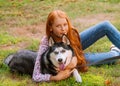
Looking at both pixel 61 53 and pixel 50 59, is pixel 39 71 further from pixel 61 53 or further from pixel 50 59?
pixel 61 53

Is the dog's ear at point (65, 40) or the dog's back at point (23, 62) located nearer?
the dog's ear at point (65, 40)

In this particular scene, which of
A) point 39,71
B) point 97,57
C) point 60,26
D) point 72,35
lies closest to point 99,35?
point 97,57

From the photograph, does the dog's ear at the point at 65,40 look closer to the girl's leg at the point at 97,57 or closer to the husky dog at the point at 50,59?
→ the husky dog at the point at 50,59

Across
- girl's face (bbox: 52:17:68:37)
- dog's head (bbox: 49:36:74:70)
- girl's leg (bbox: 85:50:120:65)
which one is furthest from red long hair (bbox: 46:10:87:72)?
girl's leg (bbox: 85:50:120:65)

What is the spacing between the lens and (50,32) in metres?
4.64

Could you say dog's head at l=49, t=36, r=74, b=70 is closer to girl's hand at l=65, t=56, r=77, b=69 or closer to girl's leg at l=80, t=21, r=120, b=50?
girl's hand at l=65, t=56, r=77, b=69

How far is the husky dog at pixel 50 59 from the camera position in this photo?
4.33 meters

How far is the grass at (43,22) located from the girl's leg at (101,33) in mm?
367

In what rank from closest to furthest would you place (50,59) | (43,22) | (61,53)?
1. (61,53)
2. (50,59)
3. (43,22)

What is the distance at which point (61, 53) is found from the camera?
14.1ft

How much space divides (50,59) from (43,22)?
3.91 meters

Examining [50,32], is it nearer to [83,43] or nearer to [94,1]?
[83,43]

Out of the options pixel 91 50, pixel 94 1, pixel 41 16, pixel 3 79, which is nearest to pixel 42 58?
pixel 3 79

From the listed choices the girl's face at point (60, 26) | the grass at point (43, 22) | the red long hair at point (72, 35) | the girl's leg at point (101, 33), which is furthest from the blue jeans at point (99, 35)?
the girl's face at point (60, 26)
